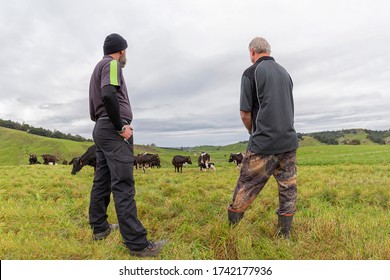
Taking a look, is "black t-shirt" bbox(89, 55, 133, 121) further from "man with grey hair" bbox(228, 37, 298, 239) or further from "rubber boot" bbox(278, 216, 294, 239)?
"rubber boot" bbox(278, 216, 294, 239)

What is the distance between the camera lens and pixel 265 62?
417 centimetres

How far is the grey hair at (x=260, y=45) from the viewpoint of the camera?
4324mm

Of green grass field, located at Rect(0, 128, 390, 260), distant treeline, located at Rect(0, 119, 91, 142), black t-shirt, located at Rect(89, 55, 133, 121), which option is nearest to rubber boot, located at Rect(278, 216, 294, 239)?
green grass field, located at Rect(0, 128, 390, 260)

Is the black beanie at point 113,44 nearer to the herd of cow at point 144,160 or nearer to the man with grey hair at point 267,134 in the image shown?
the man with grey hair at point 267,134

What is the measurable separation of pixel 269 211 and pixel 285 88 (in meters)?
2.69

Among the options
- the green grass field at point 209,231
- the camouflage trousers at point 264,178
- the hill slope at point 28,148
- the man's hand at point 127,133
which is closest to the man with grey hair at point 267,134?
the camouflage trousers at point 264,178

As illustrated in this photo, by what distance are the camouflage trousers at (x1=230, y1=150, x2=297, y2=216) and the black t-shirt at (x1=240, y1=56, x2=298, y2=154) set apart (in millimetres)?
143

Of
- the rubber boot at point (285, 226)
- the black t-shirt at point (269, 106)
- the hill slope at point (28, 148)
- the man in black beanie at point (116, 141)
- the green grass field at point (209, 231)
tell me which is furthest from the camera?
the hill slope at point (28, 148)

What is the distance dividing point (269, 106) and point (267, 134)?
1.32ft

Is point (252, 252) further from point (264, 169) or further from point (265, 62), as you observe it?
point (265, 62)

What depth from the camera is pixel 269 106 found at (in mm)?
4012

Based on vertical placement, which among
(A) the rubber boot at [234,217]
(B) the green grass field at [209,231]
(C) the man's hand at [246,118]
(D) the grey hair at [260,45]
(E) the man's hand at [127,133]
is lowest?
(B) the green grass field at [209,231]

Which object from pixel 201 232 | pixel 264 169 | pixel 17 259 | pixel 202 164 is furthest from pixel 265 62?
pixel 202 164

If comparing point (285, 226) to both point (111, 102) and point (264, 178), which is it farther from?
point (111, 102)
